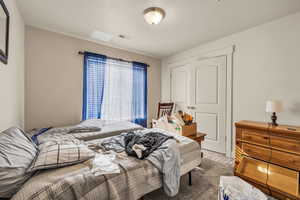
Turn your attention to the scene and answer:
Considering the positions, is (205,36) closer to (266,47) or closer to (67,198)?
(266,47)

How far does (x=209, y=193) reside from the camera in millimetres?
1632

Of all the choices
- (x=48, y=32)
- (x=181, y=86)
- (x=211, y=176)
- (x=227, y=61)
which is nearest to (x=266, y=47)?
(x=227, y=61)

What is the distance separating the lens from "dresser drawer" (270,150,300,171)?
5.41ft

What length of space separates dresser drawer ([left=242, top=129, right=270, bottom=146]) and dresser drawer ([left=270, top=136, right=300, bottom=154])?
0.06m

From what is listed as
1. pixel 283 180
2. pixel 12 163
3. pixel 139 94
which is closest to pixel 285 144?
pixel 283 180

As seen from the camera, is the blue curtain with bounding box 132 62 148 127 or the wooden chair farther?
the blue curtain with bounding box 132 62 148 127

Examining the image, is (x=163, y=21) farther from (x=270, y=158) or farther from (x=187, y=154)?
(x=270, y=158)

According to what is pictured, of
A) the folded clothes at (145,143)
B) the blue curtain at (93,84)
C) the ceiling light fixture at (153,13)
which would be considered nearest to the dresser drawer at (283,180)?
the folded clothes at (145,143)

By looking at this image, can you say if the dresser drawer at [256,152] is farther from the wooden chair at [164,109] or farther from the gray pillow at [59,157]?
the gray pillow at [59,157]

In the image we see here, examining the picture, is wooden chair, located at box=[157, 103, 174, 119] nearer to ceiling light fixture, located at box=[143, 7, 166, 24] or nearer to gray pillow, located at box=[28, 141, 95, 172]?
ceiling light fixture, located at box=[143, 7, 166, 24]

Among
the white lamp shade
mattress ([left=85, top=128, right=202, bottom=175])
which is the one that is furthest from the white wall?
mattress ([left=85, top=128, right=202, bottom=175])

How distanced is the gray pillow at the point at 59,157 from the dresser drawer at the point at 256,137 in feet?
7.15

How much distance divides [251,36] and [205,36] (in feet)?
2.56

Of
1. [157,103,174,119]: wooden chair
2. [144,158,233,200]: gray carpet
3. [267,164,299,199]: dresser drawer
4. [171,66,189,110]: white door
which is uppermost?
[171,66,189,110]: white door
